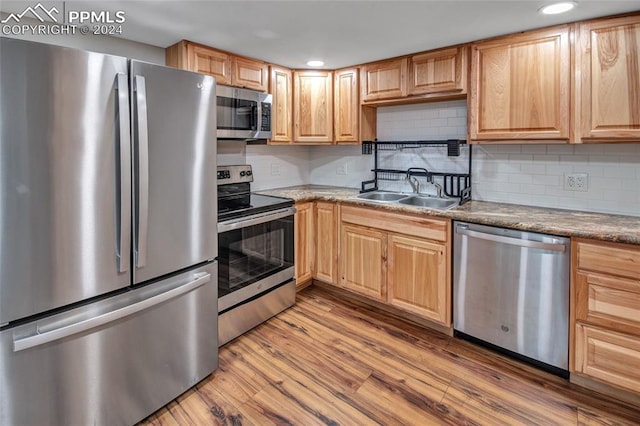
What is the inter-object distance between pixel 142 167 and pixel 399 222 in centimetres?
179

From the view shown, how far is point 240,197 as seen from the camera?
10.1ft

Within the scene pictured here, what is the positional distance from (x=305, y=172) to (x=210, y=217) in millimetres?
2127

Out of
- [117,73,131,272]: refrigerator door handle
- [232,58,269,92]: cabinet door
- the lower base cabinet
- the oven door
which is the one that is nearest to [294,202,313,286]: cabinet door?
the lower base cabinet

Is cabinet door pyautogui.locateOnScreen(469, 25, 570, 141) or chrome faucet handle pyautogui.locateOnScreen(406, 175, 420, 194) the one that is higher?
cabinet door pyautogui.locateOnScreen(469, 25, 570, 141)

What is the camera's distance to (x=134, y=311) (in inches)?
64.9

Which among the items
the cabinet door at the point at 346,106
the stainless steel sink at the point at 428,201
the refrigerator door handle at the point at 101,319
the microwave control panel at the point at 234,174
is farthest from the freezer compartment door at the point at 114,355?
the cabinet door at the point at 346,106

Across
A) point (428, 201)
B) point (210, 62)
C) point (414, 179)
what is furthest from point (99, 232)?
point (414, 179)

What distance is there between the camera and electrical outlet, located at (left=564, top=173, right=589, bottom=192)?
8.00 ft

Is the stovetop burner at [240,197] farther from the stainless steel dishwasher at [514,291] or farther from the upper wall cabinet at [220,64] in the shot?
the stainless steel dishwasher at [514,291]

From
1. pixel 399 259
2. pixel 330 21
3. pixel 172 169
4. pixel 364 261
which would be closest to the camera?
pixel 172 169

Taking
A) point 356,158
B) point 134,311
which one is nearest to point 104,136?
point 134,311

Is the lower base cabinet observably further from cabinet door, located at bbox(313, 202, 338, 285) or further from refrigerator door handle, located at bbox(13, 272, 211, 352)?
refrigerator door handle, located at bbox(13, 272, 211, 352)

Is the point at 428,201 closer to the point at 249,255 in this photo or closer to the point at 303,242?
the point at 303,242

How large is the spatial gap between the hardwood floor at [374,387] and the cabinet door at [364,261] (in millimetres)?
396
